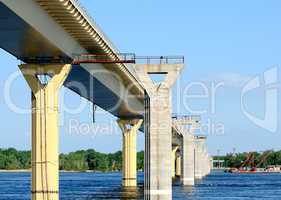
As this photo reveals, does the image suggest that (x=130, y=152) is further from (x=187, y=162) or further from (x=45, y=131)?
(x=45, y=131)

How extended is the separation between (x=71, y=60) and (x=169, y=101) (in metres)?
12.9

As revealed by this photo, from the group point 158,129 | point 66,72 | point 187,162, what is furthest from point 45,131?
point 187,162

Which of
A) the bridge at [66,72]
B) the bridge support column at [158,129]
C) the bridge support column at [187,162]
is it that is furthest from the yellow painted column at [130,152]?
the bridge support column at [158,129]

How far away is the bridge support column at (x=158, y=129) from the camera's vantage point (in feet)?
225

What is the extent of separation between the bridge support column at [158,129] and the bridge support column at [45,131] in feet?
32.2

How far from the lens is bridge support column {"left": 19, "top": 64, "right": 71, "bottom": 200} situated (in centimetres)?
6078

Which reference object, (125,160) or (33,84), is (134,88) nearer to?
(33,84)

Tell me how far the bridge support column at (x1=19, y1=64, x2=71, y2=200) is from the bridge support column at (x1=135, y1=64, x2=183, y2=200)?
9829mm

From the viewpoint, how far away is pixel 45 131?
200ft

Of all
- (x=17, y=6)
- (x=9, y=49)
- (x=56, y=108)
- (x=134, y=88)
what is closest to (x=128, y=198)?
(x=134, y=88)

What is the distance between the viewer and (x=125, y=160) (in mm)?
136750

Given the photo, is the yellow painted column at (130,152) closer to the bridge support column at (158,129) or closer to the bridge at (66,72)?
the bridge at (66,72)

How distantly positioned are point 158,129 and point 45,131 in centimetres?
1330

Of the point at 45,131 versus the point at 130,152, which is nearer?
the point at 45,131
